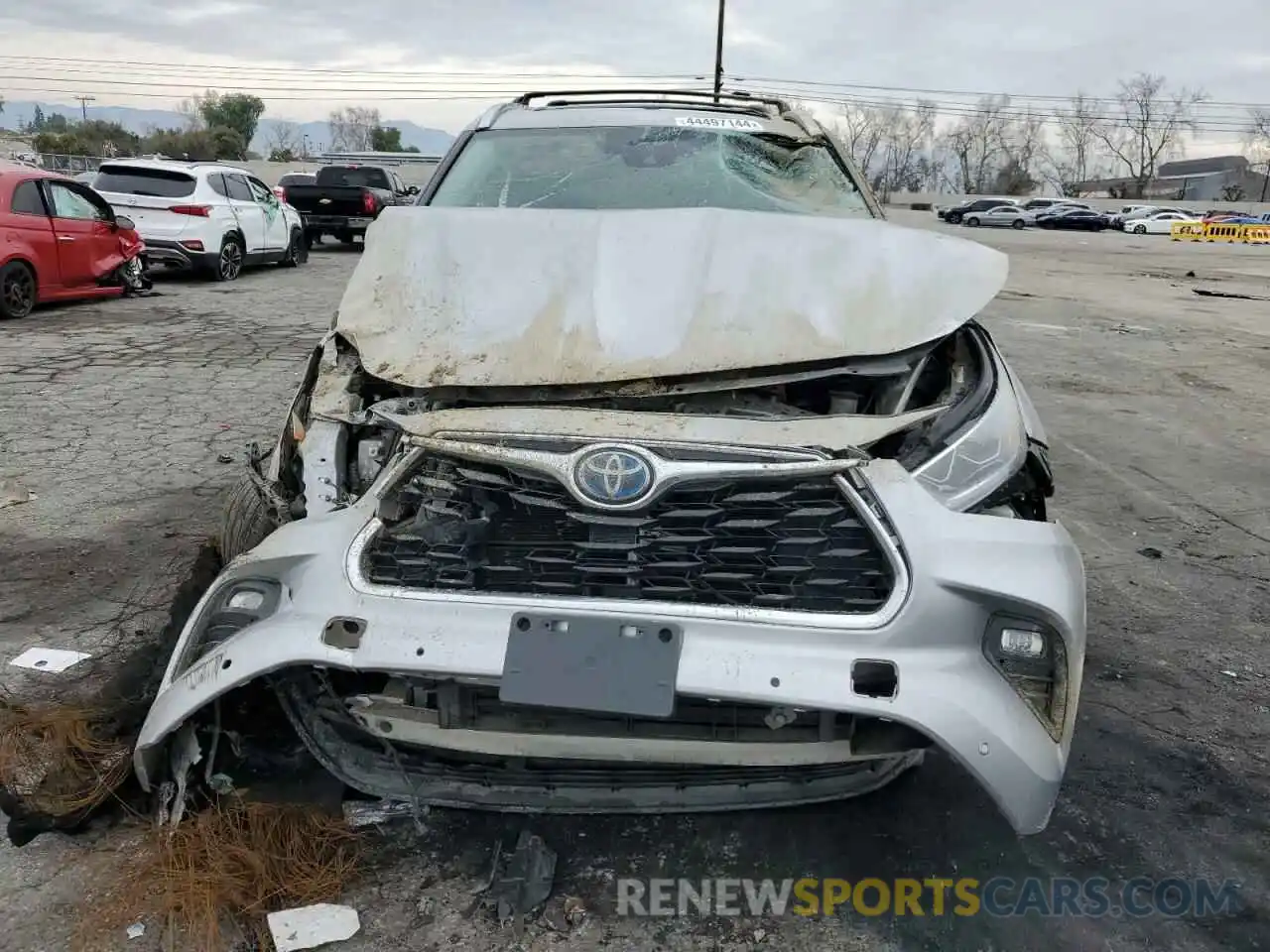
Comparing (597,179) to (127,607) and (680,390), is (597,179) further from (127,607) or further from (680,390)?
(127,607)

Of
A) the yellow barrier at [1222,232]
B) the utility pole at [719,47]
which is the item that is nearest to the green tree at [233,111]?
the utility pole at [719,47]

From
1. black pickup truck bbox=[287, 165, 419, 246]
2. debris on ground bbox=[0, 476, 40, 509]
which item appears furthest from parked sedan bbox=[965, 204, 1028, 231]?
debris on ground bbox=[0, 476, 40, 509]

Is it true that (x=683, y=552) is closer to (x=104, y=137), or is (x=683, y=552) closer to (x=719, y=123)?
(x=719, y=123)

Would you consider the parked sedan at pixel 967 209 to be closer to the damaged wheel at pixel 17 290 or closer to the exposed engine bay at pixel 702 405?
the damaged wheel at pixel 17 290

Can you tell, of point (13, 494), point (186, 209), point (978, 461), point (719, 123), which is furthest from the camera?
point (186, 209)

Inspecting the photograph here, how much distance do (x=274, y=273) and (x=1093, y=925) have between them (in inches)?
575

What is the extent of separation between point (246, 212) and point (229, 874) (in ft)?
43.0

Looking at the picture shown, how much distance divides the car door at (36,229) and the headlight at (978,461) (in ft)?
32.3

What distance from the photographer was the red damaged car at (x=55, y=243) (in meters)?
9.27

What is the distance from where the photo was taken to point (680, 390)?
90.9 inches

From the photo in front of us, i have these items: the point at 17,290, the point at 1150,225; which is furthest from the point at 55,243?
the point at 1150,225

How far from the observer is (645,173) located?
372cm

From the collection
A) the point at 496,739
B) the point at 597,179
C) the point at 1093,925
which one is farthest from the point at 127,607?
the point at 1093,925

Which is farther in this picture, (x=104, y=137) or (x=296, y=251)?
(x=104, y=137)
